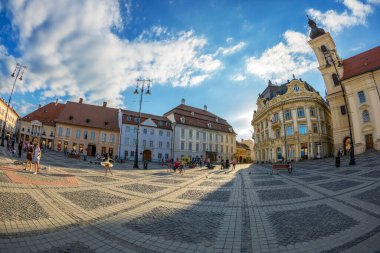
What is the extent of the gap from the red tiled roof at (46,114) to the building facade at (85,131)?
759 cm

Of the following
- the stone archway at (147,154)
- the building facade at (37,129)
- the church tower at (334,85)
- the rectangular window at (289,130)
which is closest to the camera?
the church tower at (334,85)

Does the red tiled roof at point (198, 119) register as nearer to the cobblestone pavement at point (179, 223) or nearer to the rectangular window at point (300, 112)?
the rectangular window at point (300, 112)

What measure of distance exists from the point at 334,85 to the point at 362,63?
527 cm

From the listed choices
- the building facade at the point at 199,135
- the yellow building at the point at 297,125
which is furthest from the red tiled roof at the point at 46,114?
the yellow building at the point at 297,125

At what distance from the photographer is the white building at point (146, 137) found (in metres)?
44.0

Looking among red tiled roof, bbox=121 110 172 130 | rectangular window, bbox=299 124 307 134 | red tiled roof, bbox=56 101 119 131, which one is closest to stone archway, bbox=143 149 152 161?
red tiled roof, bbox=121 110 172 130

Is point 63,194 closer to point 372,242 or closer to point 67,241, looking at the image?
point 67,241

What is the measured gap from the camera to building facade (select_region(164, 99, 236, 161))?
49.3m

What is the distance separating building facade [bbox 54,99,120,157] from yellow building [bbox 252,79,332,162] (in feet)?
120

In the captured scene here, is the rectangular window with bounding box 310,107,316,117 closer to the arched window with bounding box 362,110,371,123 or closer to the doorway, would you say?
the arched window with bounding box 362,110,371,123

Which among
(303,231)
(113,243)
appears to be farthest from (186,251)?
(303,231)

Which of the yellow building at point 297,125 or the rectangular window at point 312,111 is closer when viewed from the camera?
the yellow building at point 297,125

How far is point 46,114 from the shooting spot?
4991cm

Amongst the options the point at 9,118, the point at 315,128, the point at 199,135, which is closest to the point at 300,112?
the point at 315,128
